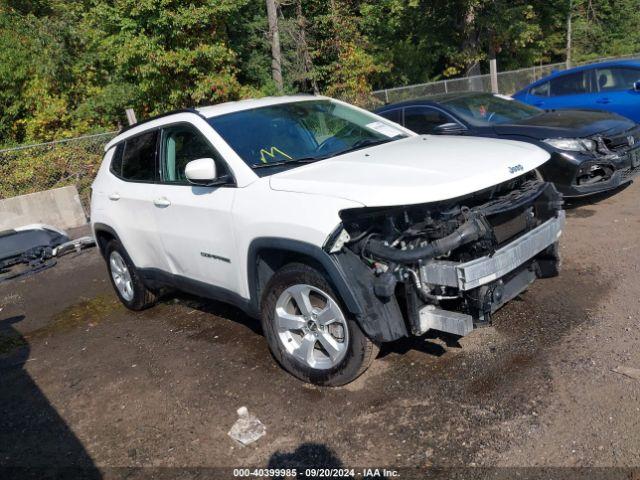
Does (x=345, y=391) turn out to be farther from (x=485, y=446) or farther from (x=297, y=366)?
(x=485, y=446)

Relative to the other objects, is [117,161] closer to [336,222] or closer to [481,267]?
[336,222]

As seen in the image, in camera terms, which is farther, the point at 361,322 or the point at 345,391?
the point at 345,391

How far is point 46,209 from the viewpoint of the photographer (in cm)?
1141

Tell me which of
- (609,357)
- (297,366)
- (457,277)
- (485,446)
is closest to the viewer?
(485,446)

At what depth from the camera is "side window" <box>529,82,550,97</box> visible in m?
10.8

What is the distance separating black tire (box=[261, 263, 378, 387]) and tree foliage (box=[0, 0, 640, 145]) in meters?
13.4

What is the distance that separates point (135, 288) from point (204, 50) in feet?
38.6

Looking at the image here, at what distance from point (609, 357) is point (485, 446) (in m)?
1.23

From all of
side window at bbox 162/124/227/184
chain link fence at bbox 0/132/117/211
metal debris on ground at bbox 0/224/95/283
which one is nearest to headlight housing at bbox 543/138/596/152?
side window at bbox 162/124/227/184

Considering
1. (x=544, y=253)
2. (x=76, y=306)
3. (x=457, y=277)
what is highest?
(x=457, y=277)

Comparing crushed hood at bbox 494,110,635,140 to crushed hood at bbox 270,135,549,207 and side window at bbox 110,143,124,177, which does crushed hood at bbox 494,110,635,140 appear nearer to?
crushed hood at bbox 270,135,549,207

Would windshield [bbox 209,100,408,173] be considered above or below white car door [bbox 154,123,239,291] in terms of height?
above

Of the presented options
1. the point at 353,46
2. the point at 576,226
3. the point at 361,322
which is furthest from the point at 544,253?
the point at 353,46

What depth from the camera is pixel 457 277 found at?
3375mm
